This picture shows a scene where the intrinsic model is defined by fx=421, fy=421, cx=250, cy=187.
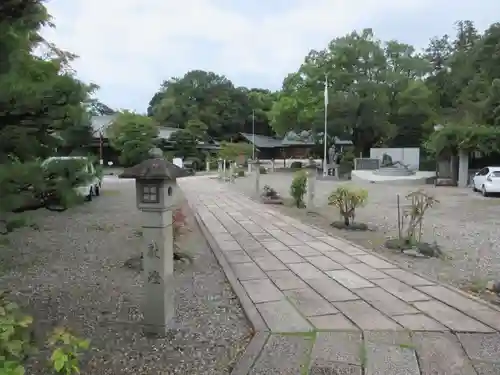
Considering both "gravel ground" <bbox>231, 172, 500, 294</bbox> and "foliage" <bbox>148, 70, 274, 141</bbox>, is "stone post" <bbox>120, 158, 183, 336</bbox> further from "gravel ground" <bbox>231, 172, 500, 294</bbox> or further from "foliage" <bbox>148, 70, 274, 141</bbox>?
"foliage" <bbox>148, 70, 274, 141</bbox>

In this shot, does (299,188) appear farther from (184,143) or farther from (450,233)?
(184,143)

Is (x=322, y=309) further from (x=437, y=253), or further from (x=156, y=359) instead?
(x=437, y=253)

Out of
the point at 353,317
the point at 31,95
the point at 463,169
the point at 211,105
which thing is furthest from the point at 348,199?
the point at 211,105

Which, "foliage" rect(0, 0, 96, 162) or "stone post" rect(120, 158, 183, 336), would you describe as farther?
"stone post" rect(120, 158, 183, 336)

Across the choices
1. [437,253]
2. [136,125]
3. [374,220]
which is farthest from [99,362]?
[136,125]

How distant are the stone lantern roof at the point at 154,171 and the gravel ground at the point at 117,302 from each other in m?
1.00

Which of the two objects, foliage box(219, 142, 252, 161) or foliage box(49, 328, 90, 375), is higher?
foliage box(219, 142, 252, 161)

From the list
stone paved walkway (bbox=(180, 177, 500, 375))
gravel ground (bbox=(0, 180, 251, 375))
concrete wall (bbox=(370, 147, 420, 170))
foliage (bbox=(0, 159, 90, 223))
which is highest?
concrete wall (bbox=(370, 147, 420, 170))

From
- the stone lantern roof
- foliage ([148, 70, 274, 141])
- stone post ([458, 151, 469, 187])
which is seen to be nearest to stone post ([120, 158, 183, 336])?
the stone lantern roof

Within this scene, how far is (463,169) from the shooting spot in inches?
735

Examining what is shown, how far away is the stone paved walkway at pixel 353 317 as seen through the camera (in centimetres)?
268

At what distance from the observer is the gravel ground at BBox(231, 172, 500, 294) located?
5.05 meters

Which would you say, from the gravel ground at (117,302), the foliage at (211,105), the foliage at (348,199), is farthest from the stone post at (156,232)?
the foliage at (211,105)

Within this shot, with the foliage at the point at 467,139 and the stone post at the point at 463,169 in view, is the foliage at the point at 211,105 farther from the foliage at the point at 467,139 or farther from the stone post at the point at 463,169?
the stone post at the point at 463,169
